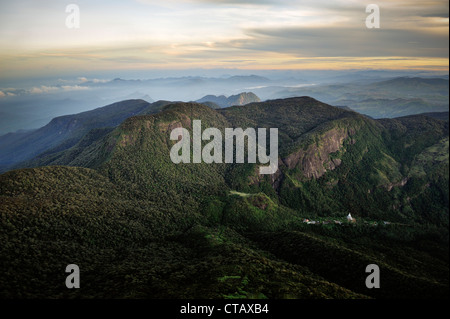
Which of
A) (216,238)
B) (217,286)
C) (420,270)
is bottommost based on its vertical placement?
(420,270)

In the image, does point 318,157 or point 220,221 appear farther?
point 318,157

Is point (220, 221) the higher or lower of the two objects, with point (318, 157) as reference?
lower

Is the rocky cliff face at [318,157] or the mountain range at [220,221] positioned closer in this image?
the mountain range at [220,221]

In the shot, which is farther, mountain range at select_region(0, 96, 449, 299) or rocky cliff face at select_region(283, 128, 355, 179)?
rocky cliff face at select_region(283, 128, 355, 179)

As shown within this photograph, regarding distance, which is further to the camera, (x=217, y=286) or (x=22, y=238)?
(x=22, y=238)
